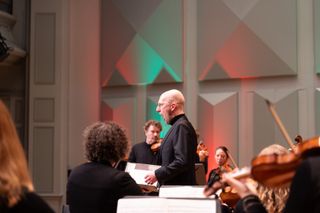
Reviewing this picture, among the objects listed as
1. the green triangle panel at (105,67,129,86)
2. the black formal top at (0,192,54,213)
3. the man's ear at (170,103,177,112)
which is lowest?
the black formal top at (0,192,54,213)

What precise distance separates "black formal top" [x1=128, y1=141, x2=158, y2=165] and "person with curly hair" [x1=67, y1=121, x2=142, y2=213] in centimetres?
307

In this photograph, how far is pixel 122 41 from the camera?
865cm

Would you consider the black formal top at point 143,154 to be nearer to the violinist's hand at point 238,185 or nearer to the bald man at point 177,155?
the bald man at point 177,155

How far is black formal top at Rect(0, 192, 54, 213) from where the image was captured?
1.71 metres

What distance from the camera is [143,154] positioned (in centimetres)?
633

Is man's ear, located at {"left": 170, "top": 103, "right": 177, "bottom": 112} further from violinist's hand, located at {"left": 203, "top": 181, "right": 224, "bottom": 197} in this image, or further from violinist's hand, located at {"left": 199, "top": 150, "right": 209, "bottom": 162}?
violinist's hand, located at {"left": 203, "top": 181, "right": 224, "bottom": 197}

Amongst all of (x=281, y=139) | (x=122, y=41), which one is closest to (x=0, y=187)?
(x=281, y=139)

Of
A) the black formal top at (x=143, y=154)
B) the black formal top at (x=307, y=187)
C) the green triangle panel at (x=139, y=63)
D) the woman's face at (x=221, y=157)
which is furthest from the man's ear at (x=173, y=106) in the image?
the green triangle panel at (x=139, y=63)

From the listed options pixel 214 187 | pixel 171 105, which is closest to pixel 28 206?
pixel 214 187

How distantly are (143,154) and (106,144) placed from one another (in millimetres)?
3170

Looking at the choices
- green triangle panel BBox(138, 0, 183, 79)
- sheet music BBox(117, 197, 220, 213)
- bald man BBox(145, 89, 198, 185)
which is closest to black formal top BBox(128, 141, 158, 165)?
bald man BBox(145, 89, 198, 185)

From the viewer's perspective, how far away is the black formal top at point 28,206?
1.71 metres

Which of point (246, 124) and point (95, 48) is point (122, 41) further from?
point (246, 124)

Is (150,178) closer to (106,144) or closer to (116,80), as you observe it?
(106,144)
